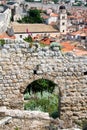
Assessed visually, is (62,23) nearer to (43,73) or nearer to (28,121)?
(43,73)

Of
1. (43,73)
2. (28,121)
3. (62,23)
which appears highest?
(43,73)

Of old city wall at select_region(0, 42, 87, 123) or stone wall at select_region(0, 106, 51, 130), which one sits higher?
old city wall at select_region(0, 42, 87, 123)

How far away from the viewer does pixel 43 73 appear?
398 inches

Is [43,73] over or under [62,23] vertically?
over

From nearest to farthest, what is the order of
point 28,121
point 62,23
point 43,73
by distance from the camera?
point 28,121, point 43,73, point 62,23

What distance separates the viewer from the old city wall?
1005 cm

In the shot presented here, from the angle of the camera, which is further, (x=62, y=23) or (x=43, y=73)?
(x=62, y=23)

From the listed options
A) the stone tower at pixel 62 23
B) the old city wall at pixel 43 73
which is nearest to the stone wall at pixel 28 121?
the old city wall at pixel 43 73

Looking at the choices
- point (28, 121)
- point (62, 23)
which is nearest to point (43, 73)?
point (28, 121)

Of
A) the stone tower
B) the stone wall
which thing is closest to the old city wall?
the stone wall

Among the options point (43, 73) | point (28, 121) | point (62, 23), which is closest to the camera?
point (28, 121)

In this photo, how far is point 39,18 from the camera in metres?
98.9

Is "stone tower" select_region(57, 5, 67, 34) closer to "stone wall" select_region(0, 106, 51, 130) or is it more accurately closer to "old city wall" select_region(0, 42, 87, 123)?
"old city wall" select_region(0, 42, 87, 123)

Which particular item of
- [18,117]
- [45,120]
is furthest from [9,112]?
[45,120]
